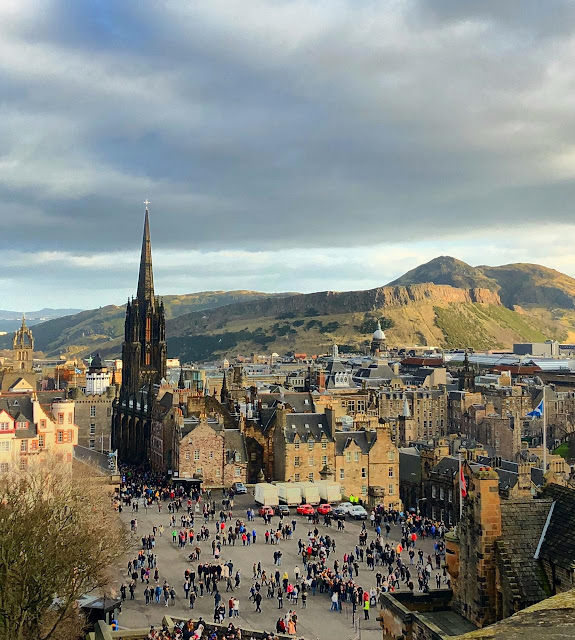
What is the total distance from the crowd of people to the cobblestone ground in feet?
0.73

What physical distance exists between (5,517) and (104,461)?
46021 millimetres

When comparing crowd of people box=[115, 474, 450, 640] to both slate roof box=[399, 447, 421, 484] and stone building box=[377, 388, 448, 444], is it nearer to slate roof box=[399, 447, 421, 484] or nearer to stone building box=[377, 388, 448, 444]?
slate roof box=[399, 447, 421, 484]

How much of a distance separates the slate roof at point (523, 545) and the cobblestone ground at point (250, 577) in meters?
17.0

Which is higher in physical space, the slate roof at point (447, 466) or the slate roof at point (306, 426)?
the slate roof at point (306, 426)

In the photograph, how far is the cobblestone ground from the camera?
110ft

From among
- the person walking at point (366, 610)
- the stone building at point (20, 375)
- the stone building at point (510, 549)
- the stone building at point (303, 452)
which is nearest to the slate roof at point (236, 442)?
the stone building at point (303, 452)

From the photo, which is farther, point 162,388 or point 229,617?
point 162,388

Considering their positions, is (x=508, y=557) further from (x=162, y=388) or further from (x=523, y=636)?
(x=162, y=388)

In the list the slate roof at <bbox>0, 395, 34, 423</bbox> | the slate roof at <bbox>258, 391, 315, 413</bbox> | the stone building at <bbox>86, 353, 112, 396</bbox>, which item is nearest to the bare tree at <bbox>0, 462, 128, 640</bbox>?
the slate roof at <bbox>0, 395, 34, 423</bbox>

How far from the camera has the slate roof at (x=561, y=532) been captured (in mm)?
16500

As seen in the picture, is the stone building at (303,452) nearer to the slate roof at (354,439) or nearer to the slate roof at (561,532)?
the slate roof at (354,439)

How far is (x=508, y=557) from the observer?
1697 centimetres

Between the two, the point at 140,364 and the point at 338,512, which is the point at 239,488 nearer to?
the point at 338,512

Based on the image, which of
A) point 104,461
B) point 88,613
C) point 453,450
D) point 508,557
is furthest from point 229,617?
point 453,450
